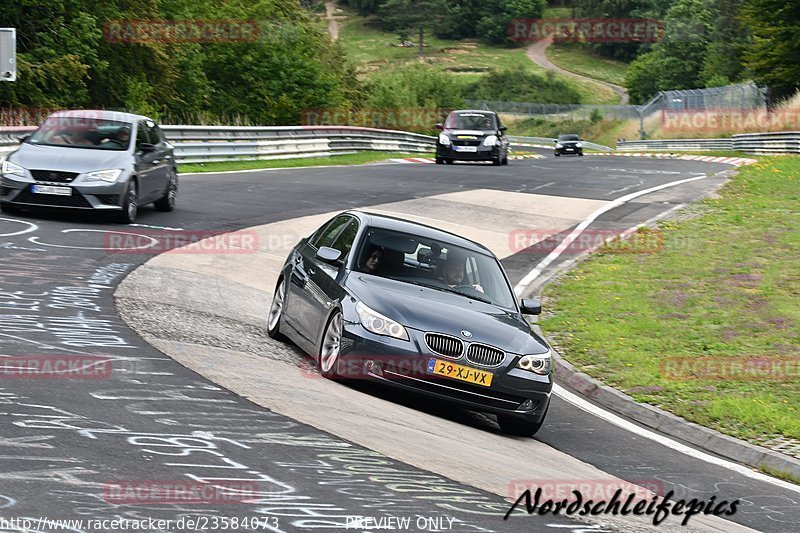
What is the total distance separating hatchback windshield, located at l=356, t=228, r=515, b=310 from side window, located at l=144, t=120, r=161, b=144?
9638 mm

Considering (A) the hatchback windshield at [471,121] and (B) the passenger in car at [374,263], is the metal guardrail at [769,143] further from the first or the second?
(B) the passenger in car at [374,263]

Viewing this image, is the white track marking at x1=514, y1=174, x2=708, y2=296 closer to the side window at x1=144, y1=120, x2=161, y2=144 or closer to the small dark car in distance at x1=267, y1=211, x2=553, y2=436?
the small dark car in distance at x1=267, y1=211, x2=553, y2=436

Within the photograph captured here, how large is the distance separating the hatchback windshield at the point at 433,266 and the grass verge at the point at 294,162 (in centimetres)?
1984

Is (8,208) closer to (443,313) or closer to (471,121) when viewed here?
(443,313)

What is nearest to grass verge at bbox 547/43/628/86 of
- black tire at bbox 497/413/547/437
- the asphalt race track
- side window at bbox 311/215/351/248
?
the asphalt race track

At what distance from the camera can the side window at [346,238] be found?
10938mm

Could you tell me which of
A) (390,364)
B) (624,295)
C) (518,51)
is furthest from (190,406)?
(518,51)

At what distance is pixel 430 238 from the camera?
1120 cm

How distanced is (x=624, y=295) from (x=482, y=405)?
7690 mm

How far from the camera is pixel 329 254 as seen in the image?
34.7 ft

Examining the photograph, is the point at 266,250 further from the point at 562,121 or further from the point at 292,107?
the point at 562,121

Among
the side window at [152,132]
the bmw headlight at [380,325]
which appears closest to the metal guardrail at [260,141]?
the side window at [152,132]

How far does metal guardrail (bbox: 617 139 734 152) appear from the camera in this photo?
57.0m

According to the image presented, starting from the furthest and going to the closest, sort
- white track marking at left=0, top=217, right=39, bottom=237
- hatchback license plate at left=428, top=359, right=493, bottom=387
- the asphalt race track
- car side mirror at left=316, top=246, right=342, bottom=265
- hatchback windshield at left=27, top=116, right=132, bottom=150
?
hatchback windshield at left=27, top=116, right=132, bottom=150
white track marking at left=0, top=217, right=39, bottom=237
car side mirror at left=316, top=246, right=342, bottom=265
hatchback license plate at left=428, top=359, right=493, bottom=387
the asphalt race track
